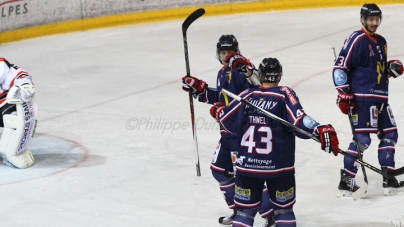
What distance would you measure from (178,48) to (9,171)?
16.0 feet

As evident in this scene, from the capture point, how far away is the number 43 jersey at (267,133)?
4.58m

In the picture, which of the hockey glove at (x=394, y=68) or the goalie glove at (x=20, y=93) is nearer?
the hockey glove at (x=394, y=68)

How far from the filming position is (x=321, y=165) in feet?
22.0

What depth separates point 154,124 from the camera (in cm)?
811

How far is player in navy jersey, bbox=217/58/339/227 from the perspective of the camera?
458 centimetres

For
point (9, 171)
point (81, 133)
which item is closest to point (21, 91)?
point (9, 171)

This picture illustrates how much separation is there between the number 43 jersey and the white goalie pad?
2.70m

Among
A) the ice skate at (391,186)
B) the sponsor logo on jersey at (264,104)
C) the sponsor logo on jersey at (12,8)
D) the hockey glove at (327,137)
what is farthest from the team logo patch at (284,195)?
the sponsor logo on jersey at (12,8)

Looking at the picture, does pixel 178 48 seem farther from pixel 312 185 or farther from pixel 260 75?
pixel 260 75

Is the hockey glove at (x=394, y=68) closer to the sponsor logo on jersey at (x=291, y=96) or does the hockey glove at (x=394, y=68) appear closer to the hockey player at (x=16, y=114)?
the sponsor logo on jersey at (x=291, y=96)

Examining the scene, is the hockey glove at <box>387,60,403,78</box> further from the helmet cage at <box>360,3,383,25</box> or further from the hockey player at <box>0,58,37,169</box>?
the hockey player at <box>0,58,37,169</box>

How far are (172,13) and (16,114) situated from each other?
6419mm

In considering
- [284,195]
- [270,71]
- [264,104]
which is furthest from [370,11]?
[284,195]

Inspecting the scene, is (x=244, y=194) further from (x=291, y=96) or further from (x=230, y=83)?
(x=230, y=83)
